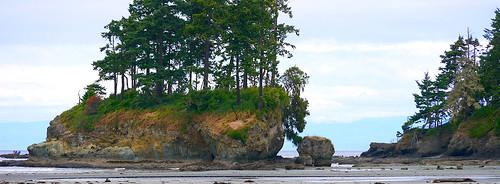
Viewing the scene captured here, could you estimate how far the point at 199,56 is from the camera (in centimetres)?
10262

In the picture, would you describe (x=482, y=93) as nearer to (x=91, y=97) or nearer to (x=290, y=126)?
(x=290, y=126)

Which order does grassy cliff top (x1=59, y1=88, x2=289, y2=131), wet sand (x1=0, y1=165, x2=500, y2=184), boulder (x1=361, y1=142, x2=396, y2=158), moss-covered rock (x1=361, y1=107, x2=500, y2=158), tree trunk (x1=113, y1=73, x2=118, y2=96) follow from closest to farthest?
wet sand (x1=0, y1=165, x2=500, y2=184) < grassy cliff top (x1=59, y1=88, x2=289, y2=131) < moss-covered rock (x1=361, y1=107, x2=500, y2=158) < tree trunk (x1=113, y1=73, x2=118, y2=96) < boulder (x1=361, y1=142, x2=396, y2=158)

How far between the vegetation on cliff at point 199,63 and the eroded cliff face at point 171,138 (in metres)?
0.71

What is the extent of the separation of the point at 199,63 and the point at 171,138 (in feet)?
40.3

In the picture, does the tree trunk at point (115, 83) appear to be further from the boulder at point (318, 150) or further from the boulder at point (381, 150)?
the boulder at point (381, 150)

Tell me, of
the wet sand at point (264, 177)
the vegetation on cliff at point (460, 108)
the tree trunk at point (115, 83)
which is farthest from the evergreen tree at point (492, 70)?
the tree trunk at point (115, 83)

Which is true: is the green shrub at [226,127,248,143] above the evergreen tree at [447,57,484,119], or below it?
below

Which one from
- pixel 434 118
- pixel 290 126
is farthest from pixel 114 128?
pixel 434 118

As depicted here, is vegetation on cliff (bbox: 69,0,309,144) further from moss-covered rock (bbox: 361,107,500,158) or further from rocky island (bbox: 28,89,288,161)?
moss-covered rock (bbox: 361,107,500,158)

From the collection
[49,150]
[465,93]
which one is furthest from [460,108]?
[49,150]

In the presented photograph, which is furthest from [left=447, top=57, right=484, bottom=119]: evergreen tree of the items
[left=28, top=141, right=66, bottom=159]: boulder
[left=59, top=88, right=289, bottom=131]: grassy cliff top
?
[left=28, top=141, right=66, bottom=159]: boulder

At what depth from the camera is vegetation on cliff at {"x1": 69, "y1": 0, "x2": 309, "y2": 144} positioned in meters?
94.5

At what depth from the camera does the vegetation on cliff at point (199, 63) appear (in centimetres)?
9450

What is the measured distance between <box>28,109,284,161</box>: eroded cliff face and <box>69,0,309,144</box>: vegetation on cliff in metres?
0.71
